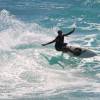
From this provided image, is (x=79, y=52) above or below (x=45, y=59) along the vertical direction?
above

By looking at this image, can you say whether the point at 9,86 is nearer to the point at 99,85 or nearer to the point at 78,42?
the point at 99,85

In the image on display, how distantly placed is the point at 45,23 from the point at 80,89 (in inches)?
1885

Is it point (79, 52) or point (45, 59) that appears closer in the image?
point (79, 52)

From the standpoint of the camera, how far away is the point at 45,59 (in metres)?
114

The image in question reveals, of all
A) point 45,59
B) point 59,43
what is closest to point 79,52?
point 59,43

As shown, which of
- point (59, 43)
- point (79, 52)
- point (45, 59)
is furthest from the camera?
point (45, 59)

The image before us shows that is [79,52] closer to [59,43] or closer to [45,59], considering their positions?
[59,43]

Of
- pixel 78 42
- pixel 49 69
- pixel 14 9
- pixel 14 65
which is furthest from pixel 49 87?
pixel 14 9

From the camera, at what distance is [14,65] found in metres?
117

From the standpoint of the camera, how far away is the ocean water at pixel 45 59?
326ft

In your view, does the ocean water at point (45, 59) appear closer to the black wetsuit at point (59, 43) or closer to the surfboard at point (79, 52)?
the surfboard at point (79, 52)

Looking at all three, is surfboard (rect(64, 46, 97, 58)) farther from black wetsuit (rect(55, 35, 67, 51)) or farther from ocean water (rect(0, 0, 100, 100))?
ocean water (rect(0, 0, 100, 100))

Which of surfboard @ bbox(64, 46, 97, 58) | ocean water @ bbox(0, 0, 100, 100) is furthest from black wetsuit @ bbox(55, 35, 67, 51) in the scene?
ocean water @ bbox(0, 0, 100, 100)

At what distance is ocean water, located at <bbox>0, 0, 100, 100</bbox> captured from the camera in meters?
99.3
